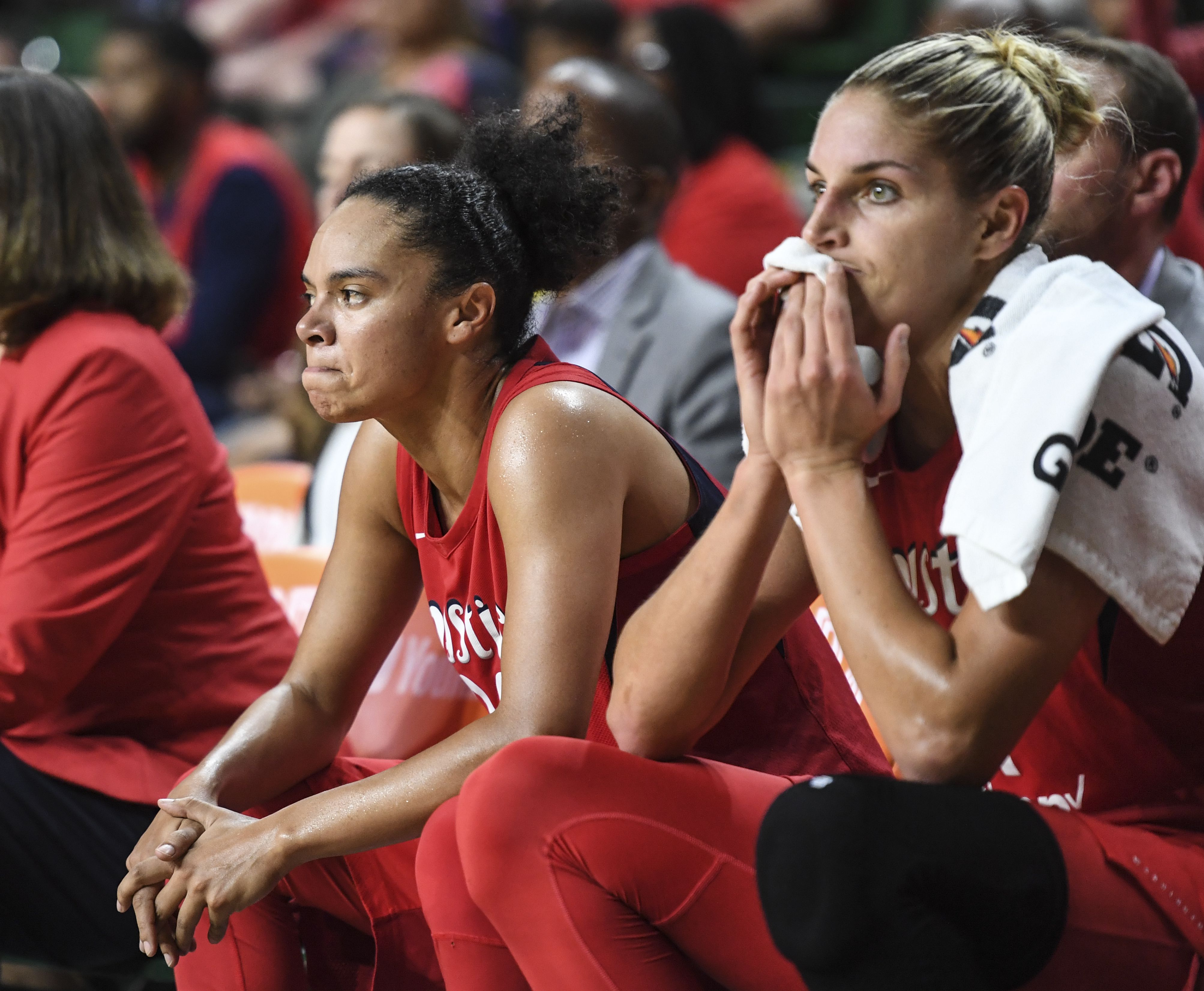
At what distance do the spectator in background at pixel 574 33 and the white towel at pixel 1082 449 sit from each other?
3900 millimetres

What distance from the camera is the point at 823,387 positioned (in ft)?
4.74

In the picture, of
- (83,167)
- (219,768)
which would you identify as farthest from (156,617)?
(83,167)

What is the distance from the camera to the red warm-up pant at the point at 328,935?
69.5 inches

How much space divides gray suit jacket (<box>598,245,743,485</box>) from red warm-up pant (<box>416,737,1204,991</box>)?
1.49 meters

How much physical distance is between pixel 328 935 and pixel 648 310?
1595 mm

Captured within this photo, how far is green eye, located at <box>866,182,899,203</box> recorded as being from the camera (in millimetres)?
1495

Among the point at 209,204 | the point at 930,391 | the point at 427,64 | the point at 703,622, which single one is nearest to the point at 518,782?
the point at 703,622

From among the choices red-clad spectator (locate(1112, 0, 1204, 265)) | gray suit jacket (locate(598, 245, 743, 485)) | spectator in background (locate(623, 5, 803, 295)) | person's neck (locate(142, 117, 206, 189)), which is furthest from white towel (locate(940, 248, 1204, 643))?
person's neck (locate(142, 117, 206, 189))

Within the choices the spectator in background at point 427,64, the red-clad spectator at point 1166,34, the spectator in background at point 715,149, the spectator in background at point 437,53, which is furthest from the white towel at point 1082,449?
the spectator in background at point 437,53

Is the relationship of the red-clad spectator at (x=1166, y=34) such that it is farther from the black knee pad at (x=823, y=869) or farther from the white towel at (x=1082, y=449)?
the black knee pad at (x=823, y=869)

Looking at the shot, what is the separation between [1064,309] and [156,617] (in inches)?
52.6

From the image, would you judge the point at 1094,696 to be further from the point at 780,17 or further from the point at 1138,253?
the point at 780,17

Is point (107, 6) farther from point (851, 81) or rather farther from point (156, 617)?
point (851, 81)

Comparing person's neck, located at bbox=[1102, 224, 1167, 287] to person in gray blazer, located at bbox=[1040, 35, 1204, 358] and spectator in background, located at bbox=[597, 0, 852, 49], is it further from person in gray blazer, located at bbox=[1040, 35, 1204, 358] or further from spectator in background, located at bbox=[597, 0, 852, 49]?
spectator in background, located at bbox=[597, 0, 852, 49]
